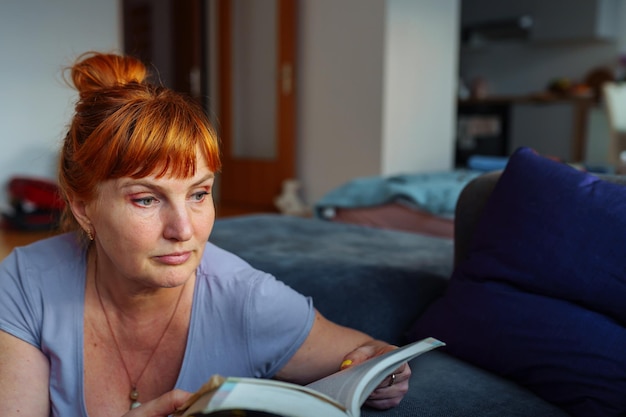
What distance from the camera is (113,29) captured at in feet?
15.8

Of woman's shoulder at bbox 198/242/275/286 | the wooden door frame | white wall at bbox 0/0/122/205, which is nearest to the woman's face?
woman's shoulder at bbox 198/242/275/286

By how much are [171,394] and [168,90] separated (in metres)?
0.44

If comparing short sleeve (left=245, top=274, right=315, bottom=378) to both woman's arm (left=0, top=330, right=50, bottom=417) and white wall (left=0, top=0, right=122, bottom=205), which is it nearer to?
woman's arm (left=0, top=330, right=50, bottom=417)

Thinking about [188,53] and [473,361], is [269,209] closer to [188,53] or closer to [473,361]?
[188,53]

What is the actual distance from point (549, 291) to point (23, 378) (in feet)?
2.82

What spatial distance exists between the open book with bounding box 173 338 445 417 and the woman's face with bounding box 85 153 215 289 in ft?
0.75

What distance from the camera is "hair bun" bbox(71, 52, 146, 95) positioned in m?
1.06

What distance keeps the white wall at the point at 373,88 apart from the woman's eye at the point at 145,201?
12.2 ft

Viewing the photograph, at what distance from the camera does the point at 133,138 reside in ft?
2.77

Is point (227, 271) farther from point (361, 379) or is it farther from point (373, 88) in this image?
point (373, 88)

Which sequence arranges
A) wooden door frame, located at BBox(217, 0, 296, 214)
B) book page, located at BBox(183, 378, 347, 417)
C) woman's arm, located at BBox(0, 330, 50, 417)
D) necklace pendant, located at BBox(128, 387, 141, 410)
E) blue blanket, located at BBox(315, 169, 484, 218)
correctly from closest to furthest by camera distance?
book page, located at BBox(183, 378, 347, 417)
woman's arm, located at BBox(0, 330, 50, 417)
necklace pendant, located at BBox(128, 387, 141, 410)
blue blanket, located at BBox(315, 169, 484, 218)
wooden door frame, located at BBox(217, 0, 296, 214)

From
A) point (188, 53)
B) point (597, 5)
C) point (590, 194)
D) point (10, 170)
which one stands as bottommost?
point (10, 170)

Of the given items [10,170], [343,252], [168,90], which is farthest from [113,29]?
[168,90]

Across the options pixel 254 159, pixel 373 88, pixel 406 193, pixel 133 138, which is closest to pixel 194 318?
pixel 133 138
